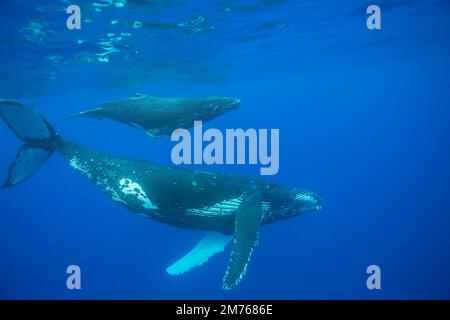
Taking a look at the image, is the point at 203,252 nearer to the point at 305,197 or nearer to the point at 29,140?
the point at 305,197

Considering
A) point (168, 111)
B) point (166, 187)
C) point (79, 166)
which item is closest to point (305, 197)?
point (166, 187)

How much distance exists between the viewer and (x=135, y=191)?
7.46 metres

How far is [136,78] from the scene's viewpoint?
101 ft

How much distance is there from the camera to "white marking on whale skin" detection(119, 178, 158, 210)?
293 inches

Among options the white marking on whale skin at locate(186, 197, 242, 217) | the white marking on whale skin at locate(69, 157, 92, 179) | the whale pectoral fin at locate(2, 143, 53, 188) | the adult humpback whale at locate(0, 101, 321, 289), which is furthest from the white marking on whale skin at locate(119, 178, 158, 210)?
the whale pectoral fin at locate(2, 143, 53, 188)

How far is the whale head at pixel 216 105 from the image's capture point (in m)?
7.23

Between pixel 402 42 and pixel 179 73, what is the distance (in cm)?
1807

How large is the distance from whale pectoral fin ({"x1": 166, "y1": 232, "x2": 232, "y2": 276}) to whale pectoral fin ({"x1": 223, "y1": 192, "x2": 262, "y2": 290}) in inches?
65.0

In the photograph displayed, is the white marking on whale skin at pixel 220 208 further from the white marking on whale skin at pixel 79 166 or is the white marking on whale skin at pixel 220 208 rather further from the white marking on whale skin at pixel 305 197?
the white marking on whale skin at pixel 79 166

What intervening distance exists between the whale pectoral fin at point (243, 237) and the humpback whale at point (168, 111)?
74.1 inches

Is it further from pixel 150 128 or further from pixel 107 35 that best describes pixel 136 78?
pixel 150 128

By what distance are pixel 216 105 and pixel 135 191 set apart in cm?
240

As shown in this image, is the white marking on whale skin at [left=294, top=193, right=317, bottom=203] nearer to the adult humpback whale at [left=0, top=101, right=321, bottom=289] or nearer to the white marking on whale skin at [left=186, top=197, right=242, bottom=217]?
the adult humpback whale at [left=0, top=101, right=321, bottom=289]

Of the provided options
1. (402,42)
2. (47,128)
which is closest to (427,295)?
(402,42)
